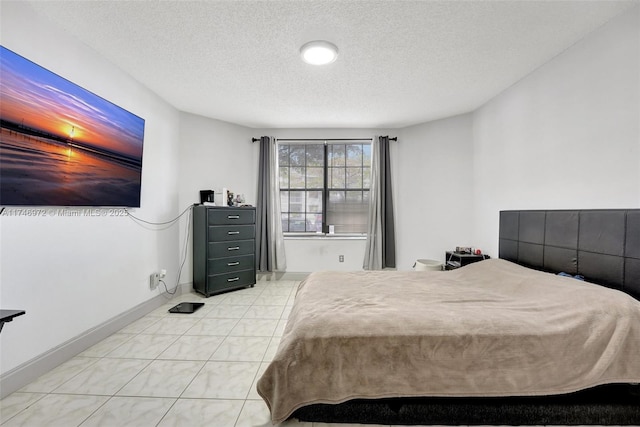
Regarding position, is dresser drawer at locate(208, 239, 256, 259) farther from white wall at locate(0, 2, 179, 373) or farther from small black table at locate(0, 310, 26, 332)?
small black table at locate(0, 310, 26, 332)

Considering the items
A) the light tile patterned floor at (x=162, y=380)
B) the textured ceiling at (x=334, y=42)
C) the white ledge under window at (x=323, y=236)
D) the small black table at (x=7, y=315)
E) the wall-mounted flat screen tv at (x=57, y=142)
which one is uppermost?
the textured ceiling at (x=334, y=42)

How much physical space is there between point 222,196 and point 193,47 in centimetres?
216

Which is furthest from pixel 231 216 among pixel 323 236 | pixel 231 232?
pixel 323 236

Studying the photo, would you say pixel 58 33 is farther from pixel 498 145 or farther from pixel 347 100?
pixel 498 145

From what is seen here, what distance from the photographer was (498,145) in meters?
3.09

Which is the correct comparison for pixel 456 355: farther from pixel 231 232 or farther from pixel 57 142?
pixel 231 232

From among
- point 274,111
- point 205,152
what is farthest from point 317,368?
point 205,152

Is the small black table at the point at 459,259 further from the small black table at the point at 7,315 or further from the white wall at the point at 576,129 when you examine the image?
the small black table at the point at 7,315

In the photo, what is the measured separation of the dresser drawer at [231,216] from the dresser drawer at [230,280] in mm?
736

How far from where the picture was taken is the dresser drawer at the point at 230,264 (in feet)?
11.8

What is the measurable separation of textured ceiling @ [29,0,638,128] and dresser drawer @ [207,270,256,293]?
2.34 meters

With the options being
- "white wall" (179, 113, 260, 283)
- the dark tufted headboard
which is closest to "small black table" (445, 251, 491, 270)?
the dark tufted headboard

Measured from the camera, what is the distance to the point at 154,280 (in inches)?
123

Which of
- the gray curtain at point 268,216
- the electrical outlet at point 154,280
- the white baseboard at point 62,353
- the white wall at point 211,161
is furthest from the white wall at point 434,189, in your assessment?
the white baseboard at point 62,353
